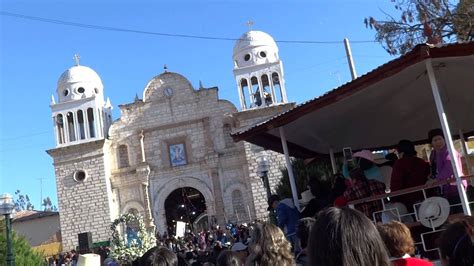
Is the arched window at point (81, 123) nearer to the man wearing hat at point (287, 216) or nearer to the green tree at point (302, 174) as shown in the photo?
the green tree at point (302, 174)

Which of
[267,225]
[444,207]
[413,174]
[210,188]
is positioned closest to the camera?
[267,225]

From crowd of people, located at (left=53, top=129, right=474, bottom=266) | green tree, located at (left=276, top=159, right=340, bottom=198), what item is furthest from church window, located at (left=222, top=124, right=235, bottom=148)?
crowd of people, located at (left=53, top=129, right=474, bottom=266)

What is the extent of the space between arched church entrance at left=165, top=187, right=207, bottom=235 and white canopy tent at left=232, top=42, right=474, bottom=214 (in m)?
19.9

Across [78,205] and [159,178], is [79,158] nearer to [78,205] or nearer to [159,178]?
[78,205]

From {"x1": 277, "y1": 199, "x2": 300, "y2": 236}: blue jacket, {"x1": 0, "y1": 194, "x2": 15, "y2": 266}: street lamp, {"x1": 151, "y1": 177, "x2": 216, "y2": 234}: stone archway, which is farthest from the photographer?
{"x1": 151, "y1": 177, "x2": 216, "y2": 234}: stone archway

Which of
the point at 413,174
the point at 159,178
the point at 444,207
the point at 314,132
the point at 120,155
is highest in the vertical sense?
the point at 120,155

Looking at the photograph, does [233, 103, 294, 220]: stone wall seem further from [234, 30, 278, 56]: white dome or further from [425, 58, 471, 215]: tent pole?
[425, 58, 471, 215]: tent pole

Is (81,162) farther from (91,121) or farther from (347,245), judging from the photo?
(347,245)

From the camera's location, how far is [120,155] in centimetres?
3028

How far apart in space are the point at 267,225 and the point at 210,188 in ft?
83.1

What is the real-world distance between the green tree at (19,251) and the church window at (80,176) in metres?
16.3

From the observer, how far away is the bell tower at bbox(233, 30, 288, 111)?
96.6 ft

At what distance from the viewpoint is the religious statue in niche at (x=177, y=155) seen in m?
29.4

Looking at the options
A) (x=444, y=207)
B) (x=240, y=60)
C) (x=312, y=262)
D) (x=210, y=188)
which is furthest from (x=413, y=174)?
(x=240, y=60)
